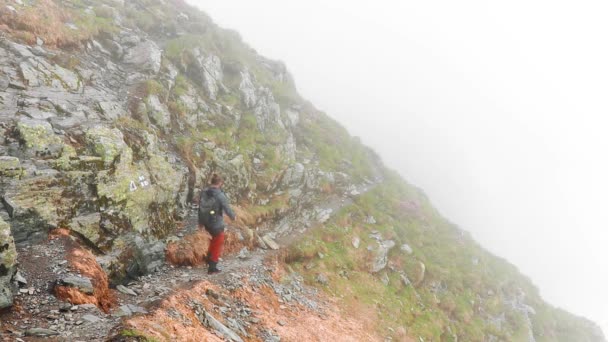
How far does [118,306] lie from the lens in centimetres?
943

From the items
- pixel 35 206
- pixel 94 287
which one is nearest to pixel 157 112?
pixel 35 206

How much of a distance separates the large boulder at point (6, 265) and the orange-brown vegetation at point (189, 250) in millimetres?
6083

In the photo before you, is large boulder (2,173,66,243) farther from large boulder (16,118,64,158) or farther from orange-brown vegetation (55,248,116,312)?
orange-brown vegetation (55,248,116,312)

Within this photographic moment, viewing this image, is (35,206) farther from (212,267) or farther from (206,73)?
(206,73)

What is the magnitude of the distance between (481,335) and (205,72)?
87.7ft

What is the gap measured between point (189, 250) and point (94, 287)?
5.35m

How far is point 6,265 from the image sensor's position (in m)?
7.78

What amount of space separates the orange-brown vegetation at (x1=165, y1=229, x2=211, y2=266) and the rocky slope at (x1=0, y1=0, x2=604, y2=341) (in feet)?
0.26

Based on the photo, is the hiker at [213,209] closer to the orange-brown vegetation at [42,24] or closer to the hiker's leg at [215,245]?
the hiker's leg at [215,245]

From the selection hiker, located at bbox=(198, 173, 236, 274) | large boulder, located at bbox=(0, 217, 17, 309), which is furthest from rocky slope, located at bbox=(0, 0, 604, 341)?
hiker, located at bbox=(198, 173, 236, 274)

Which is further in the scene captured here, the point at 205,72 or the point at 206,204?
the point at 205,72

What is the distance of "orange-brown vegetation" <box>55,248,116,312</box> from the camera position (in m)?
8.36

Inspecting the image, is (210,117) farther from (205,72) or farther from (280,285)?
(280,285)

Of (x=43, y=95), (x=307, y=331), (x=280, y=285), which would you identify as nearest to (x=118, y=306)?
(x=307, y=331)
